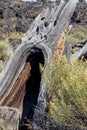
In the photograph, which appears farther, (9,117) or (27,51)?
(27,51)

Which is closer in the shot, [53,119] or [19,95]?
[53,119]

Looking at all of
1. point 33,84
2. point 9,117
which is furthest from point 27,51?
point 9,117

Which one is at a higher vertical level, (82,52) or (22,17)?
(22,17)

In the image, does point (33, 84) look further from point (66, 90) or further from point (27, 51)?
point (66, 90)

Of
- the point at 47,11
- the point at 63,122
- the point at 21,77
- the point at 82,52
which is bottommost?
the point at 63,122

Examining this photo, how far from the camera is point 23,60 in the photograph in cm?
675

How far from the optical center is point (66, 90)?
5.49 meters

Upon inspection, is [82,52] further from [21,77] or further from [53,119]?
[53,119]

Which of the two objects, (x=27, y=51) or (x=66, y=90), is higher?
(x=27, y=51)

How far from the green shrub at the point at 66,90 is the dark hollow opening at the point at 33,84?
80 cm

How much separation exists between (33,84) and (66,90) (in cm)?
141

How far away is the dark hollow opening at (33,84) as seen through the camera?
21.9 feet

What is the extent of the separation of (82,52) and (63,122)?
9.30 feet

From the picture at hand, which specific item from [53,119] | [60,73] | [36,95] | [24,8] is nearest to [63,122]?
[53,119]
